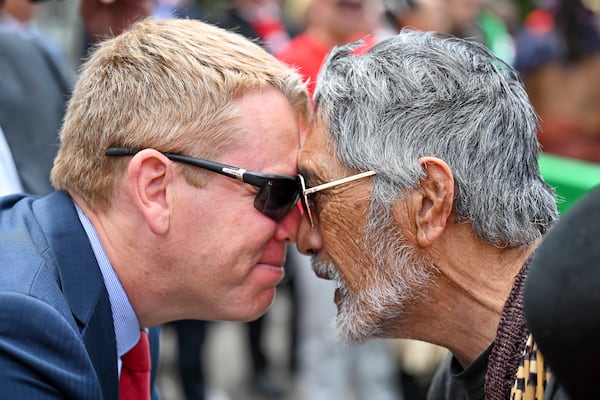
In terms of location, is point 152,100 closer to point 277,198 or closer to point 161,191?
point 161,191

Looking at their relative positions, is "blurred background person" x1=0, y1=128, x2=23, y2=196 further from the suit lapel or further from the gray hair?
the gray hair

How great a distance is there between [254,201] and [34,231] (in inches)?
26.0

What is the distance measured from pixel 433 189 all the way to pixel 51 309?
1105 millimetres

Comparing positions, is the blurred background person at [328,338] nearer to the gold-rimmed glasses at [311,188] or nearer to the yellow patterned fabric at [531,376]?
the gold-rimmed glasses at [311,188]

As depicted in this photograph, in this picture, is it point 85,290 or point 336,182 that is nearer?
point 85,290

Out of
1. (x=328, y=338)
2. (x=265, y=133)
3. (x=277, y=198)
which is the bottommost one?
(x=328, y=338)

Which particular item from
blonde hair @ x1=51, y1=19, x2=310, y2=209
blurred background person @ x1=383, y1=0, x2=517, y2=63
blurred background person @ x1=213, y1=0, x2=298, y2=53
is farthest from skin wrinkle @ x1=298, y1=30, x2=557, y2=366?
blurred background person @ x1=213, y1=0, x2=298, y2=53

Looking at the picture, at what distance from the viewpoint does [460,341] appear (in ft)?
8.94

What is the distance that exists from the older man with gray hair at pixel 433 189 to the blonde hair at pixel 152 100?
324mm

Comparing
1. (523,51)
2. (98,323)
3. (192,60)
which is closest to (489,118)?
(192,60)

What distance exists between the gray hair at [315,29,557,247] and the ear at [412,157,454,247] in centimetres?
3

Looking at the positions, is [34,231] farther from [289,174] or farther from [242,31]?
[242,31]

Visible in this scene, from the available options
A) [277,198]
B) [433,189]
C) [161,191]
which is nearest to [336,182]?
[277,198]

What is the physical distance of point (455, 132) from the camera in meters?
2.63
